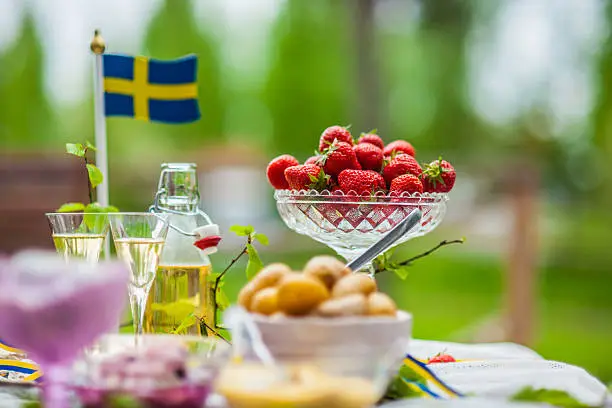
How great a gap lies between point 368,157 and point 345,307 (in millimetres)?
405

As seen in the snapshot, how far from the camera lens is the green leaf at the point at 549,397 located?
68 cm

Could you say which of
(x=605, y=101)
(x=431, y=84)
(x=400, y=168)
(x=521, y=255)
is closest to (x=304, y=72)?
(x=431, y=84)

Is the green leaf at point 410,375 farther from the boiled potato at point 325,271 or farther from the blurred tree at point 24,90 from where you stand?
the blurred tree at point 24,90

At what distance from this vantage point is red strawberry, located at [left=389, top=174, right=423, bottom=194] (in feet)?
3.02

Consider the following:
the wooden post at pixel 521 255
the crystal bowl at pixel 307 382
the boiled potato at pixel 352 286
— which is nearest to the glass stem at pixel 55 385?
the crystal bowl at pixel 307 382

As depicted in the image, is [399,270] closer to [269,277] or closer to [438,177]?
[438,177]

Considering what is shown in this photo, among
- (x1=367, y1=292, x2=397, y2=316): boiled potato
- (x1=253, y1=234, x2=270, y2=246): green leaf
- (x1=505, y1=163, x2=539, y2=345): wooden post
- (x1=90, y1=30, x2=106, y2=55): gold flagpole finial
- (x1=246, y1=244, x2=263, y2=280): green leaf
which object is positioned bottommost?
(x1=505, y1=163, x2=539, y2=345): wooden post

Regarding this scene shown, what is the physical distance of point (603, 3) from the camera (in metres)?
7.38

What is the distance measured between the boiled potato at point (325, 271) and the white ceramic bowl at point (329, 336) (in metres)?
0.06

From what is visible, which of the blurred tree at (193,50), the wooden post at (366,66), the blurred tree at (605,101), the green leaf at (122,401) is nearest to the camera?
the green leaf at (122,401)

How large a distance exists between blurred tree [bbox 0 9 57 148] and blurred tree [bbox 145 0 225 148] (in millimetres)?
1129

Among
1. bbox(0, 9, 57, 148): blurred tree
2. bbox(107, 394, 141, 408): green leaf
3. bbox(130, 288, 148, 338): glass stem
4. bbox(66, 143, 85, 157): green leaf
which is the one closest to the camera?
bbox(107, 394, 141, 408): green leaf

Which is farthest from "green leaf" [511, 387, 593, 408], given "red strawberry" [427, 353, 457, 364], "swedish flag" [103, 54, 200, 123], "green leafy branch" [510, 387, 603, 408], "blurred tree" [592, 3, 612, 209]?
"blurred tree" [592, 3, 612, 209]

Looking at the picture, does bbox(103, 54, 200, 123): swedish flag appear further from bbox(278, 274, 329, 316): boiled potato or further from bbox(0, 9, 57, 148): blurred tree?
bbox(0, 9, 57, 148): blurred tree
